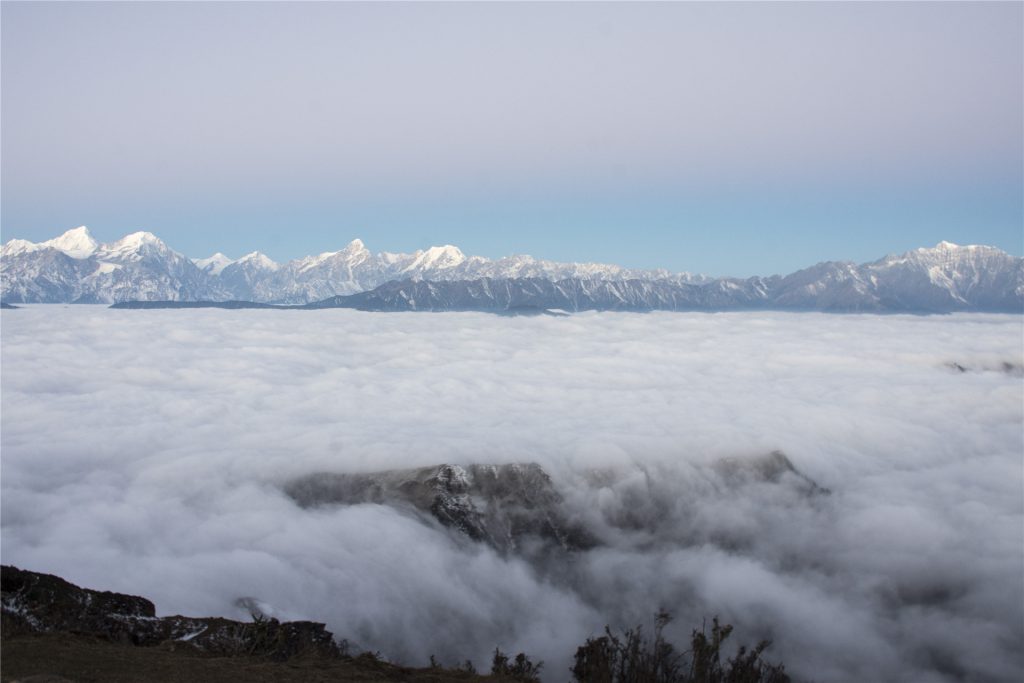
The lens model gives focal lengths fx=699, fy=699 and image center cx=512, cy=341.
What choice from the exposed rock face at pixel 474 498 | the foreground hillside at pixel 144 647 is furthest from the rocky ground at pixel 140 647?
the exposed rock face at pixel 474 498

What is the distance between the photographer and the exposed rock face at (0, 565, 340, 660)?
3806 centimetres

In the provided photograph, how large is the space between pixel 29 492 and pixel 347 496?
226ft

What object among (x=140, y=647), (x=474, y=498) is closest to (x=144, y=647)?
(x=140, y=647)

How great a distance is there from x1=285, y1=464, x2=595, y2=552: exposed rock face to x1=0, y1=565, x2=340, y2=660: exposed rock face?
123 m

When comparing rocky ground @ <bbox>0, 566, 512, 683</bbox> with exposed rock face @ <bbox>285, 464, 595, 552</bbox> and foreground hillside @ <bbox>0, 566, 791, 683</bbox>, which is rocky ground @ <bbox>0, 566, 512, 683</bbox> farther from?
exposed rock face @ <bbox>285, 464, 595, 552</bbox>

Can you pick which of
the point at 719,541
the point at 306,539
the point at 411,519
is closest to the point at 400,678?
the point at 306,539

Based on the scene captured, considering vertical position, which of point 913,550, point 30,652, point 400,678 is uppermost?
point 30,652

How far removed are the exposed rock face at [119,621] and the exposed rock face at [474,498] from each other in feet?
404

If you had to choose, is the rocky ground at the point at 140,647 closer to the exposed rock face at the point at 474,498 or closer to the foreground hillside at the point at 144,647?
the foreground hillside at the point at 144,647

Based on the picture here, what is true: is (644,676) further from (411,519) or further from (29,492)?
(29,492)

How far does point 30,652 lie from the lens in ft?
98.6

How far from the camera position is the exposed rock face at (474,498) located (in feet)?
553

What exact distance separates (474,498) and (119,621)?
13454 cm

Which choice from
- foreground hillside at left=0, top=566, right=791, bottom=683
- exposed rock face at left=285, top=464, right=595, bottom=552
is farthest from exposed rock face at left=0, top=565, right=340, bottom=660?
exposed rock face at left=285, top=464, right=595, bottom=552
